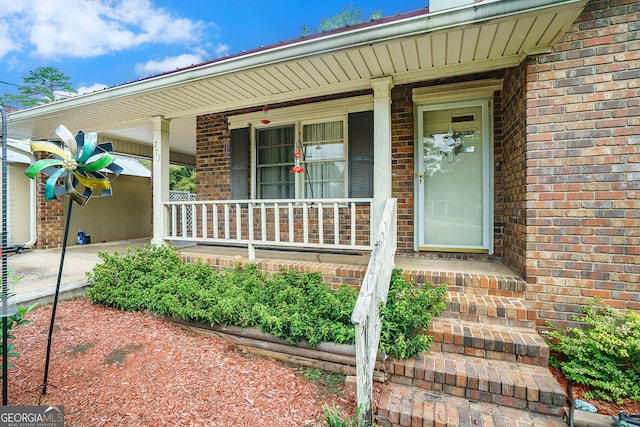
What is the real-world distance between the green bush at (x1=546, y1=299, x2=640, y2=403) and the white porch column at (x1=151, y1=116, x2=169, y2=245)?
521cm

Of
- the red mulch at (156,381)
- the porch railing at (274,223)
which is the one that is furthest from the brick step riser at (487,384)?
the porch railing at (274,223)

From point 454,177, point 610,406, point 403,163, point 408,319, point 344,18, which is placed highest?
point 344,18

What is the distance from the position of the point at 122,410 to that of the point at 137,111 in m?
4.37

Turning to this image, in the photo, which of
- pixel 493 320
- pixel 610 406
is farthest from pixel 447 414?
pixel 610 406

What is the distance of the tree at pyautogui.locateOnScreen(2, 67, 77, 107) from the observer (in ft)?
71.5

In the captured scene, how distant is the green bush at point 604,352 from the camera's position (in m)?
2.33

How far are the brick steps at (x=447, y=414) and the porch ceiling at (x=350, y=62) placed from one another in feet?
9.89

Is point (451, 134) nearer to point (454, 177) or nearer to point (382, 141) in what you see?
point (454, 177)

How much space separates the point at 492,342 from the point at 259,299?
225 centimetres

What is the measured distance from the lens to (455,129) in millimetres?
4195

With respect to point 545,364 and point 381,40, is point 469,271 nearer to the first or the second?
point 545,364

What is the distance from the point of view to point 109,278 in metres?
3.99

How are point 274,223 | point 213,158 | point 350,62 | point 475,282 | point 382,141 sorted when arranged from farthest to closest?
point 213,158, point 274,223, point 382,141, point 350,62, point 475,282

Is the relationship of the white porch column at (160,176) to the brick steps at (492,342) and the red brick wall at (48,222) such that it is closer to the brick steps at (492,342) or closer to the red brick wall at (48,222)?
the red brick wall at (48,222)
